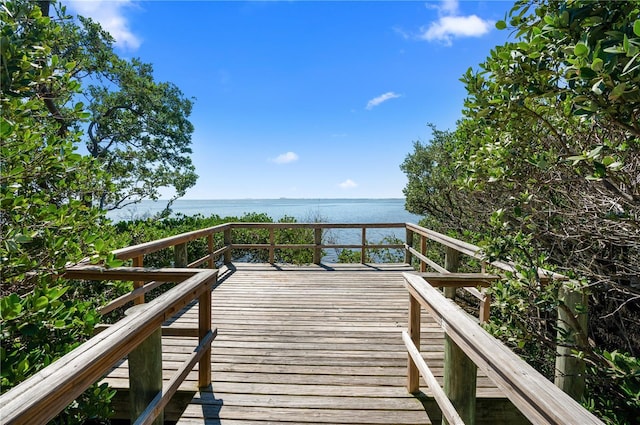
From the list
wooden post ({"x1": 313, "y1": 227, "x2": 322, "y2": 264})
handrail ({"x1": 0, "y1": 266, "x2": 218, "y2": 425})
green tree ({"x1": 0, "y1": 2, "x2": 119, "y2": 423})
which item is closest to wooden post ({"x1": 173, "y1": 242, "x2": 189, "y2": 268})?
handrail ({"x1": 0, "y1": 266, "x2": 218, "y2": 425})

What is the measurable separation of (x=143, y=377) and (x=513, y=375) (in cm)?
155

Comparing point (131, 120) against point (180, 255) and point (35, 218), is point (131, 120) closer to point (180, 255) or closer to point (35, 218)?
point (180, 255)

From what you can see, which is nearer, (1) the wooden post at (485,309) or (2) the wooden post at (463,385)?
(2) the wooden post at (463,385)

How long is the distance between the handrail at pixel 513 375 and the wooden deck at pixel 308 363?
1.04 metres

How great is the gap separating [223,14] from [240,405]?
7.76m

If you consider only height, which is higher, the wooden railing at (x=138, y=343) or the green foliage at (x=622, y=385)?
the wooden railing at (x=138, y=343)

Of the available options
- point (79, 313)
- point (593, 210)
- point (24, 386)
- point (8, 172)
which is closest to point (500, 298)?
point (593, 210)

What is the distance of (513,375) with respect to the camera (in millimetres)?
855

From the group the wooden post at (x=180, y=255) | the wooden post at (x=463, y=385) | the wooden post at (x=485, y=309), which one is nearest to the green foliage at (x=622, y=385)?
the wooden post at (x=463, y=385)

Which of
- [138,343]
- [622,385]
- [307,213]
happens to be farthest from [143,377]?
[307,213]

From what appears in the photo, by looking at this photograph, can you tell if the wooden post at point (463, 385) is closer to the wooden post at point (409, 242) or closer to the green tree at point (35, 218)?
the green tree at point (35, 218)

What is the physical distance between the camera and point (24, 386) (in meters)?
0.75

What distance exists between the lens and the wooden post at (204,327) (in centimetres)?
220

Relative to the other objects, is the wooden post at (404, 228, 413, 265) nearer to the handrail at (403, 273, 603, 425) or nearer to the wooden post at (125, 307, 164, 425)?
the handrail at (403, 273, 603, 425)
